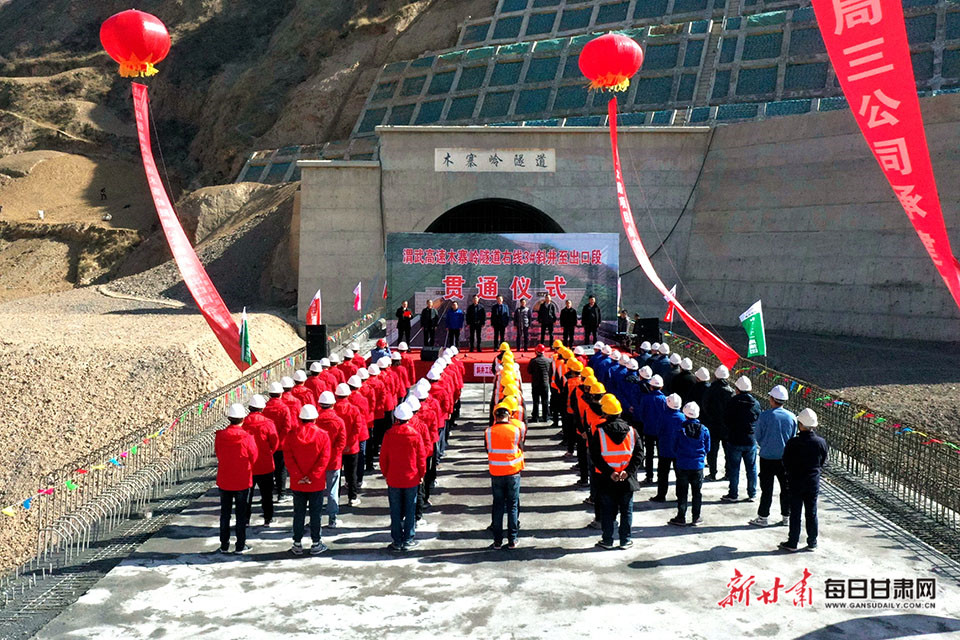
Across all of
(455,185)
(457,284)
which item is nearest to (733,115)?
(455,185)

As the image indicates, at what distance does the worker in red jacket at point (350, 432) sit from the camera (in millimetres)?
11938

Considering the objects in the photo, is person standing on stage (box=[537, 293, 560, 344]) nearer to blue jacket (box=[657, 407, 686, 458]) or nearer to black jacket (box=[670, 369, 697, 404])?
black jacket (box=[670, 369, 697, 404])

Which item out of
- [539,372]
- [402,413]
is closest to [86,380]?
[539,372]

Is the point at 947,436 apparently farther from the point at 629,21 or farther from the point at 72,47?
the point at 72,47

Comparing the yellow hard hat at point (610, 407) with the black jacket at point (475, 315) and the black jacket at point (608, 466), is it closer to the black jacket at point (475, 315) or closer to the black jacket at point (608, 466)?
the black jacket at point (608, 466)

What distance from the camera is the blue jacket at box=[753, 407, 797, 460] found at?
11234 millimetres

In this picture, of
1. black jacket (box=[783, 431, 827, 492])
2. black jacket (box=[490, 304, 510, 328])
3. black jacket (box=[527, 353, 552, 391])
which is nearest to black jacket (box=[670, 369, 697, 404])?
black jacket (box=[527, 353, 552, 391])

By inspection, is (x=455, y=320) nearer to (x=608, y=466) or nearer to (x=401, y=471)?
(x=401, y=471)

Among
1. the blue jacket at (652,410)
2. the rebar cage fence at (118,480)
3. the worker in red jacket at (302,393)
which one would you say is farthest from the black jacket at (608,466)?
the rebar cage fence at (118,480)

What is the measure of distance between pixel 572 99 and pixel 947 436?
28.3 m

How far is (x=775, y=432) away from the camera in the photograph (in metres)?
11.3

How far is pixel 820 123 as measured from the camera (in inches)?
1206

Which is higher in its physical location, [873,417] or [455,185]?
[455,185]

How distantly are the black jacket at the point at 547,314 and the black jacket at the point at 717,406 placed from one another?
34.9 feet
